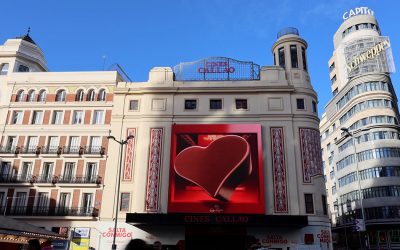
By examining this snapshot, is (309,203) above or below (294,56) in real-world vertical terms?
below

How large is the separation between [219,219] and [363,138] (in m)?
40.1

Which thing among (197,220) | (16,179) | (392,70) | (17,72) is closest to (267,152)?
(197,220)

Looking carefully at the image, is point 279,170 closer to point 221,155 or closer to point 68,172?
point 221,155

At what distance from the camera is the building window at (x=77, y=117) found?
4109cm

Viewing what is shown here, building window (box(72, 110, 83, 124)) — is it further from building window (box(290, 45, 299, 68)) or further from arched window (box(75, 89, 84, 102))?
building window (box(290, 45, 299, 68))

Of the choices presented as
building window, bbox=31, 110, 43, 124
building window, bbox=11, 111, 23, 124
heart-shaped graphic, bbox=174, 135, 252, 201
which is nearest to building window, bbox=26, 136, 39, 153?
building window, bbox=31, 110, 43, 124

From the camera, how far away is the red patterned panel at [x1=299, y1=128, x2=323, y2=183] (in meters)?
36.8

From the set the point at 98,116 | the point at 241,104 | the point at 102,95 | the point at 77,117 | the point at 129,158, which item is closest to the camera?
the point at 129,158

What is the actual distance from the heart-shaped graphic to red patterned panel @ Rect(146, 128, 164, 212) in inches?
86.5

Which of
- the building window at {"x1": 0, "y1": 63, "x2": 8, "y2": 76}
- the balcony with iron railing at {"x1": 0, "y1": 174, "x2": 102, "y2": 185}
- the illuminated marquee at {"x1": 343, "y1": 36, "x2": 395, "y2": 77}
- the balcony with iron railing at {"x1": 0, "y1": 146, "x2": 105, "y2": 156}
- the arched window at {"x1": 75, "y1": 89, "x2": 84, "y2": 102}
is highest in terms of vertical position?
the illuminated marquee at {"x1": 343, "y1": 36, "x2": 395, "y2": 77}

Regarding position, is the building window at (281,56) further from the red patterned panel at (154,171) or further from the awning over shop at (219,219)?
the awning over shop at (219,219)

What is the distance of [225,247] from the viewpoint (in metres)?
35.2

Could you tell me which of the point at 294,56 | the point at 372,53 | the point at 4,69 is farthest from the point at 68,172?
the point at 372,53

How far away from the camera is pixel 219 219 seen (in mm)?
33250
